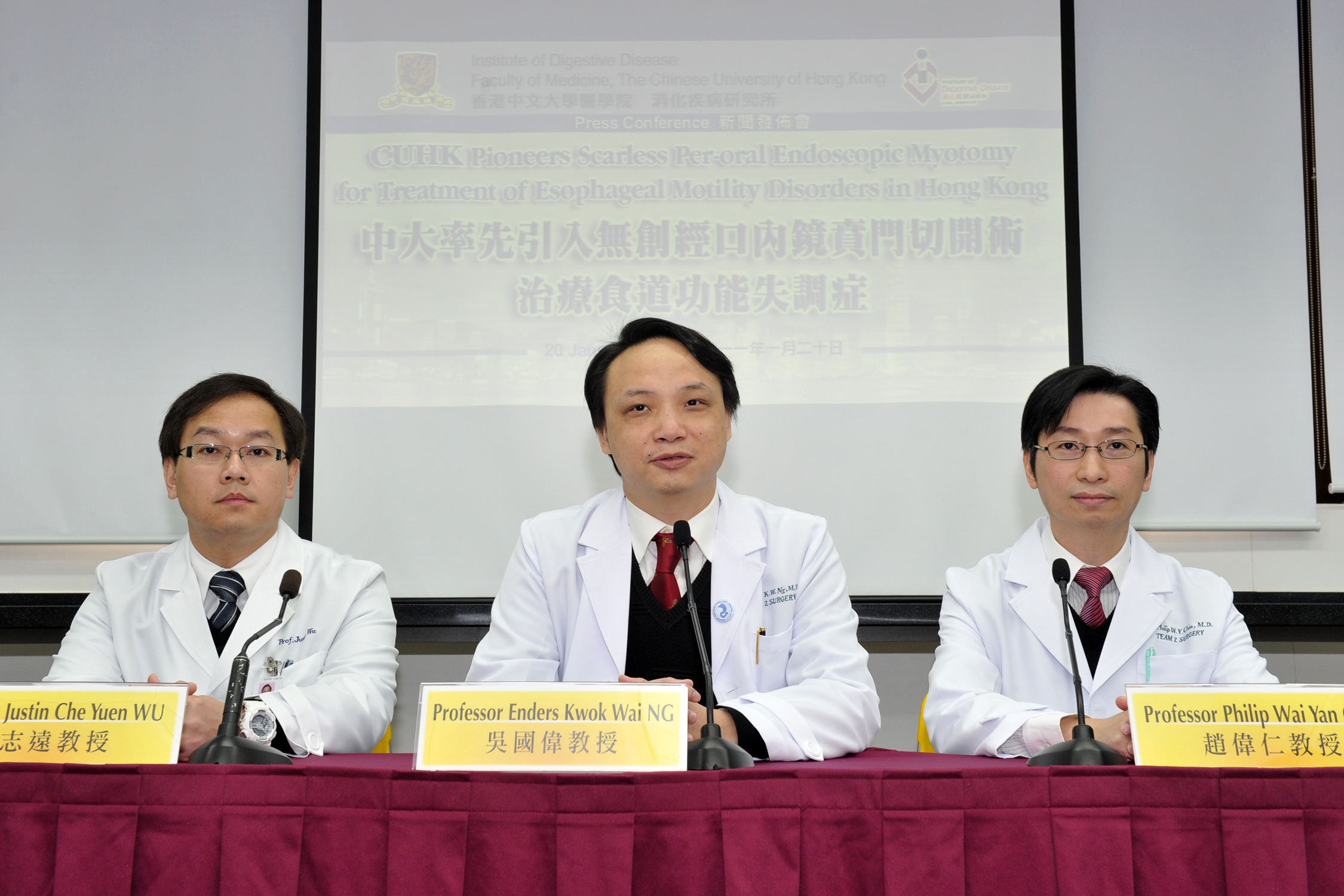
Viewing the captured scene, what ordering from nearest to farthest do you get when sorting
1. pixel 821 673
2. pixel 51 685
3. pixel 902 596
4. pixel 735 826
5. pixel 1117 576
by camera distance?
pixel 735 826
pixel 51 685
pixel 821 673
pixel 1117 576
pixel 902 596

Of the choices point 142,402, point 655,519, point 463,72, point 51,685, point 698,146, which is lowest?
point 51,685

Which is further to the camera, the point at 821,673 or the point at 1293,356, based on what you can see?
the point at 1293,356

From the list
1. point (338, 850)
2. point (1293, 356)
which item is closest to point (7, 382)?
point (338, 850)

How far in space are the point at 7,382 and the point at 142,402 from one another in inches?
14.6

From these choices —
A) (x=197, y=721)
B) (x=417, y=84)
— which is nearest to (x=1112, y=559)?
(x=197, y=721)

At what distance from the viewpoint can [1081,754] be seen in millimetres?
1176

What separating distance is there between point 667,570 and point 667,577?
0.01m

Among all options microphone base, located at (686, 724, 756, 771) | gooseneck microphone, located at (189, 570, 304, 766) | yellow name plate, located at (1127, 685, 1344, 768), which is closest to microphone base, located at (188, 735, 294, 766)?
gooseneck microphone, located at (189, 570, 304, 766)

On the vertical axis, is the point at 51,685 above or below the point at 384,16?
below

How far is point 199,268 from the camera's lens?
2777 millimetres

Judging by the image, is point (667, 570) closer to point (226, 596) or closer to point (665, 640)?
point (665, 640)

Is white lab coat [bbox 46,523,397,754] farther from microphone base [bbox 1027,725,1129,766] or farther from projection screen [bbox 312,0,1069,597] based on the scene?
microphone base [bbox 1027,725,1129,766]

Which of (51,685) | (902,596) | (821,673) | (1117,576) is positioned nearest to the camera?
(51,685)

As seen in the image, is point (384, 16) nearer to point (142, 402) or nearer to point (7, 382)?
point (142, 402)
